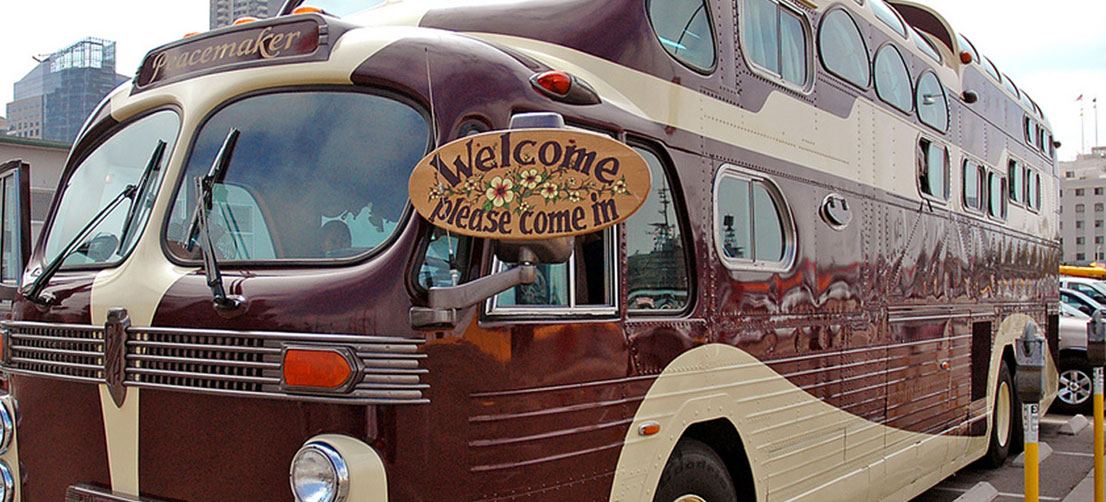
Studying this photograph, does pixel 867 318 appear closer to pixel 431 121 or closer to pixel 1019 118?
pixel 431 121

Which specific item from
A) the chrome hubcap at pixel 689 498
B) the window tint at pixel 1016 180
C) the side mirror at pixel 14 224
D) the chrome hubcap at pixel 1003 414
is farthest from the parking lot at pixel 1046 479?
the side mirror at pixel 14 224

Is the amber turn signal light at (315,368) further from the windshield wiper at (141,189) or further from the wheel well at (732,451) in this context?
the wheel well at (732,451)

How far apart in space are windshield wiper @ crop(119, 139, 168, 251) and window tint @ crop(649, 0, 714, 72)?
221 centimetres

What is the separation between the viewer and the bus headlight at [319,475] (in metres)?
3.14

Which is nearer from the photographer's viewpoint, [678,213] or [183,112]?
[183,112]

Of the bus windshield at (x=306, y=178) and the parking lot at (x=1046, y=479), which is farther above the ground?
the bus windshield at (x=306, y=178)

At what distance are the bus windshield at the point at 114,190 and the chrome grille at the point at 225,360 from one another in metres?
0.37

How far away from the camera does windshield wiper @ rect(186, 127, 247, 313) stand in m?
3.40

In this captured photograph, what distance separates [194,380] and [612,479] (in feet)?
5.35

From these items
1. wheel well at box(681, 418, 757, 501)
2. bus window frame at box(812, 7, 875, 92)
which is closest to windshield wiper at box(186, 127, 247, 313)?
wheel well at box(681, 418, 757, 501)

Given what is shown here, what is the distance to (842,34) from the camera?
619 cm

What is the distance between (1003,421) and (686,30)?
6628 mm

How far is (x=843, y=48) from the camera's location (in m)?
6.19

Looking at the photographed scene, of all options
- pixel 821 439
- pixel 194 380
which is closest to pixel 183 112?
pixel 194 380
